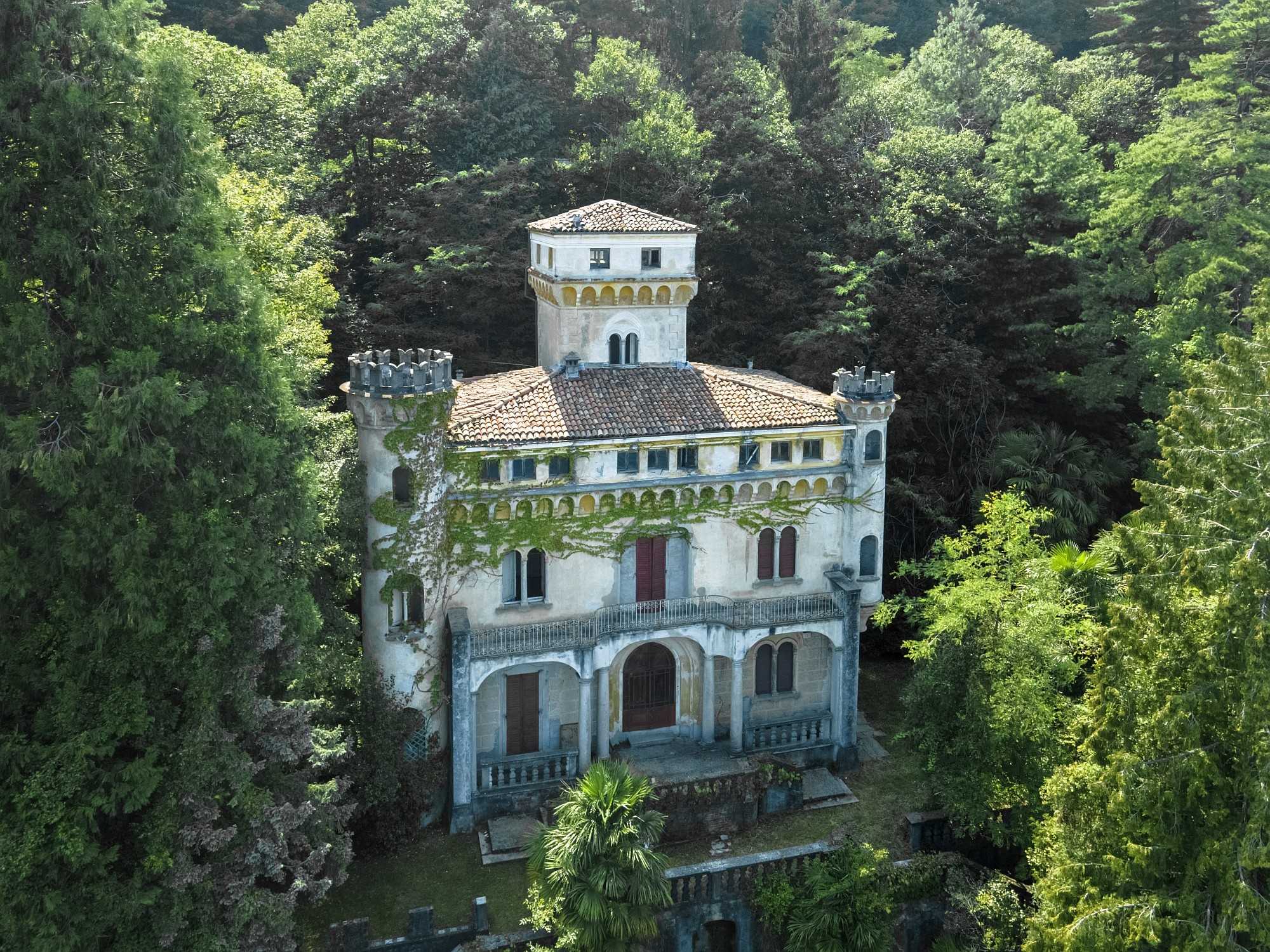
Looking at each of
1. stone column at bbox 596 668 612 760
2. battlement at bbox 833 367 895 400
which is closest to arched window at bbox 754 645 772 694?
stone column at bbox 596 668 612 760

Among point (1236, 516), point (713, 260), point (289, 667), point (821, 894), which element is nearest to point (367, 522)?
point (289, 667)

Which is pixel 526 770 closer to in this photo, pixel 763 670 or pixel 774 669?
pixel 763 670

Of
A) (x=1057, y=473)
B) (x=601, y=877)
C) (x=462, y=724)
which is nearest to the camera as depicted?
(x=601, y=877)

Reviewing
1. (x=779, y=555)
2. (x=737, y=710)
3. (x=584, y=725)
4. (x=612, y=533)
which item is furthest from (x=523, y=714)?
(x=779, y=555)

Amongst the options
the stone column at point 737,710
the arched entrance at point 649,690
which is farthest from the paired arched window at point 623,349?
the stone column at point 737,710

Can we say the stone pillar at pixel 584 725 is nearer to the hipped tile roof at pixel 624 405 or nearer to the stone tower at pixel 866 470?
the hipped tile roof at pixel 624 405

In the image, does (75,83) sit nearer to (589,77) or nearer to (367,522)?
(367,522)
